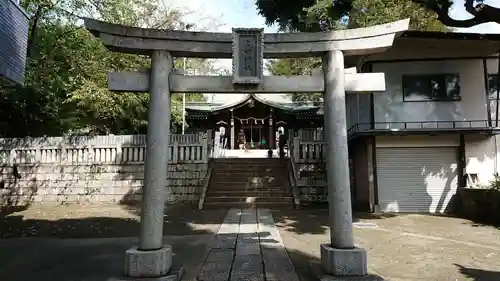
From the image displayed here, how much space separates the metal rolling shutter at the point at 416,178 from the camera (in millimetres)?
→ 13125

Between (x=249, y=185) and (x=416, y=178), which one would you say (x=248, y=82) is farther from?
(x=416, y=178)

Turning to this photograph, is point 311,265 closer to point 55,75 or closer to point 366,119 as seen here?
point 366,119

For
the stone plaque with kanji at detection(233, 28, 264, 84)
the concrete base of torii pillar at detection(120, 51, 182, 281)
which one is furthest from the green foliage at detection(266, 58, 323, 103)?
the concrete base of torii pillar at detection(120, 51, 182, 281)

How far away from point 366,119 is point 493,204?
488 cm

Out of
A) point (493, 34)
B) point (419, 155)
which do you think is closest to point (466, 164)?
point (419, 155)

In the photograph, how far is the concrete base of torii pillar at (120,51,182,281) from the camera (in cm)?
512

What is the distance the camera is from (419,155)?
13352 millimetres

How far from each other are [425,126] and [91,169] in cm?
1337

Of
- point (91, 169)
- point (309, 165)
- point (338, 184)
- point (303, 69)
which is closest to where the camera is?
point (338, 184)

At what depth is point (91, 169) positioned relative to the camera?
49.3ft

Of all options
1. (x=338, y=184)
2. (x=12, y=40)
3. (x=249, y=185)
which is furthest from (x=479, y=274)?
(x=249, y=185)

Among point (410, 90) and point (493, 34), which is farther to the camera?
point (410, 90)

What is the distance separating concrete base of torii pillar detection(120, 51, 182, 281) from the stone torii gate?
0.05 feet

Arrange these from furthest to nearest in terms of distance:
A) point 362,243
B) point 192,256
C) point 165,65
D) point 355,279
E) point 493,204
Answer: point 493,204 → point 362,243 → point 192,256 → point 165,65 → point 355,279
